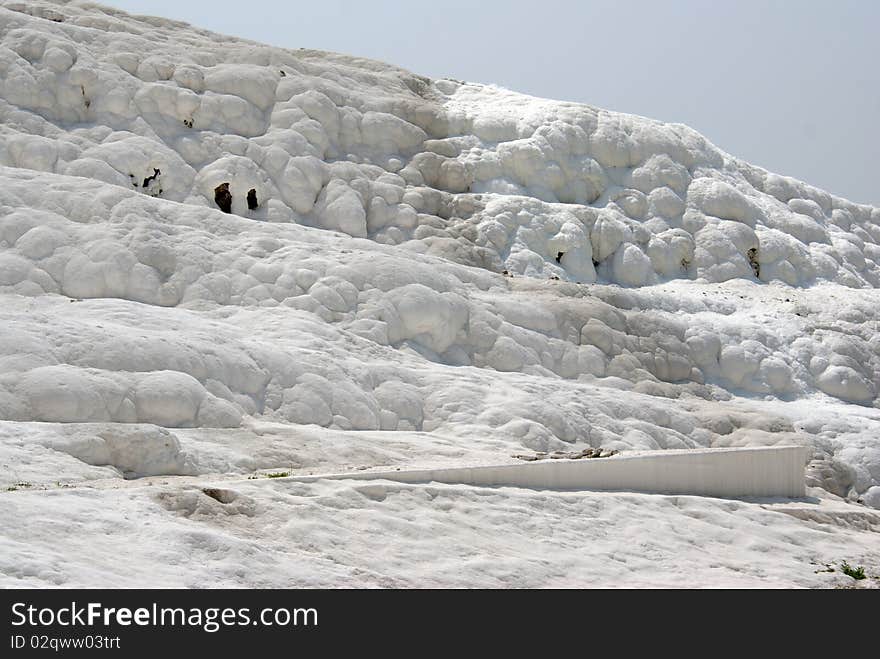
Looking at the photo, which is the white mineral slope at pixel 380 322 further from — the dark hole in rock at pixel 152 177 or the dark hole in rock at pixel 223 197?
the dark hole in rock at pixel 152 177

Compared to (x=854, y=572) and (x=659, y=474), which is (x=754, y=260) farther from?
(x=854, y=572)

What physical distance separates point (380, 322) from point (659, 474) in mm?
7815

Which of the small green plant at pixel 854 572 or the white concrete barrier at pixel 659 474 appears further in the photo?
the white concrete barrier at pixel 659 474

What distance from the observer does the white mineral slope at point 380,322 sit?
10.1 metres

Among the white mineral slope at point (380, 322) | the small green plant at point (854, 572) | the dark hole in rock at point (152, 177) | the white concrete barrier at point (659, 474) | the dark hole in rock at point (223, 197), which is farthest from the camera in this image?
the dark hole in rock at point (223, 197)

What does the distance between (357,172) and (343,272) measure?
7.60 meters

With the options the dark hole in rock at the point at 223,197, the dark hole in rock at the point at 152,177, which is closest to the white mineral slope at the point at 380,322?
the dark hole in rock at the point at 223,197

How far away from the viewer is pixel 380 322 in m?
20.1

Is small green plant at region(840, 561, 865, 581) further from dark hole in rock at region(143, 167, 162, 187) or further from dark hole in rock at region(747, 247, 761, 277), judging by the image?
dark hole in rock at region(747, 247, 761, 277)

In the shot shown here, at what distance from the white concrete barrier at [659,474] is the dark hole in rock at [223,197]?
14308 mm
